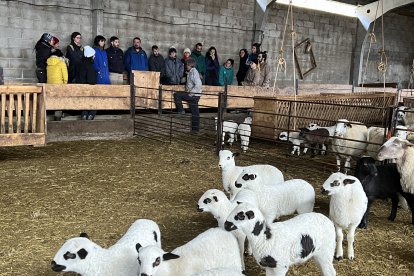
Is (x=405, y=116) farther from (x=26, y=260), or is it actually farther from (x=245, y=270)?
(x=26, y=260)

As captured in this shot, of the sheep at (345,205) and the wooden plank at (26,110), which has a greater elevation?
the wooden plank at (26,110)

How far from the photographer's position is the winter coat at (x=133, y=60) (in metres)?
11.5

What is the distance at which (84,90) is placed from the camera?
30.7 feet

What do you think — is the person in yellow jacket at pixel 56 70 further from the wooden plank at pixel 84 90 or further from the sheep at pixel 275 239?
the sheep at pixel 275 239

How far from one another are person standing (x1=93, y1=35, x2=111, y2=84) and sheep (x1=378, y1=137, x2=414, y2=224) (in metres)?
7.58

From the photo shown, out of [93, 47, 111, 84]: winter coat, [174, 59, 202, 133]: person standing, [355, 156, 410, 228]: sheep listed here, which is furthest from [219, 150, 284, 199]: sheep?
[93, 47, 111, 84]: winter coat

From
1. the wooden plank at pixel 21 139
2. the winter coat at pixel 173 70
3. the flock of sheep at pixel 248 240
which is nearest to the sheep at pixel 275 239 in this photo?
the flock of sheep at pixel 248 240

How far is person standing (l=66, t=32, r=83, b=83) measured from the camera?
10.1 metres

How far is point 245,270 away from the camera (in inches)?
142

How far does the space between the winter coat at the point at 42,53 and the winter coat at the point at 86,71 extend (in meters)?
0.82

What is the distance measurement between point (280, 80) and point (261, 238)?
48.4ft

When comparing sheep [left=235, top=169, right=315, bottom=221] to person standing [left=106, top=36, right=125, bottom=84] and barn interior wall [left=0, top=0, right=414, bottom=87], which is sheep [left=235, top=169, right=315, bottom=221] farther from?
barn interior wall [left=0, top=0, right=414, bottom=87]

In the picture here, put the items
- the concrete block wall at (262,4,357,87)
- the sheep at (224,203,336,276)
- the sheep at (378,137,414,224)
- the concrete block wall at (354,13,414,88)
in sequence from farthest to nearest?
the concrete block wall at (354,13,414,88), the concrete block wall at (262,4,357,87), the sheep at (378,137,414,224), the sheep at (224,203,336,276)

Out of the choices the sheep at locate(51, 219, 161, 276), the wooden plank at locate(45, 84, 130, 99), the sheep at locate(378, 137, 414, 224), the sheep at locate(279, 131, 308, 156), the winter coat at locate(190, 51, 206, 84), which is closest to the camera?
the sheep at locate(51, 219, 161, 276)
